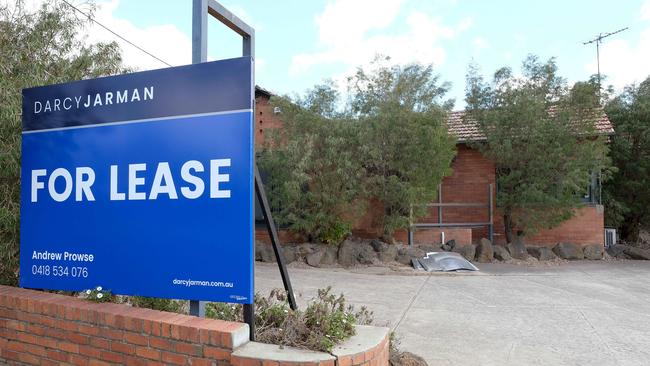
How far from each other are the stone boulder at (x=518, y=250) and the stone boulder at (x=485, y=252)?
2.37ft

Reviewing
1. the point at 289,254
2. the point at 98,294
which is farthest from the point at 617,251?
the point at 98,294

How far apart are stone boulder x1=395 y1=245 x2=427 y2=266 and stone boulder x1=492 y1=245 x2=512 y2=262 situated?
7.09ft

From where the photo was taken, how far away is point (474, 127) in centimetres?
1463

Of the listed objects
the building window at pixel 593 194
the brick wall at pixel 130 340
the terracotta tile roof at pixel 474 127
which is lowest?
the brick wall at pixel 130 340

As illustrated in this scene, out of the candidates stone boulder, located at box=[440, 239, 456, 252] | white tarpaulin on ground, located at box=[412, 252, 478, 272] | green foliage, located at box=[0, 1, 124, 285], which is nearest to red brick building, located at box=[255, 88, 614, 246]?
stone boulder, located at box=[440, 239, 456, 252]

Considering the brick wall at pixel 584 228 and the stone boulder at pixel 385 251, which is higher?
the brick wall at pixel 584 228

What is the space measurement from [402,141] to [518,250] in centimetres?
469

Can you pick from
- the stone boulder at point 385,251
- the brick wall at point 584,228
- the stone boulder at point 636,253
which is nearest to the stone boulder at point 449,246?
the stone boulder at point 385,251

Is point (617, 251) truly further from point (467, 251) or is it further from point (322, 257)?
point (322, 257)

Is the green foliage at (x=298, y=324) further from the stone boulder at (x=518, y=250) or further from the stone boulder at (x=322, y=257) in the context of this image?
the stone boulder at (x=518, y=250)

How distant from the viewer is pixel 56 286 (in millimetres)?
3939

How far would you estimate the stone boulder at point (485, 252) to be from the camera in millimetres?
13023

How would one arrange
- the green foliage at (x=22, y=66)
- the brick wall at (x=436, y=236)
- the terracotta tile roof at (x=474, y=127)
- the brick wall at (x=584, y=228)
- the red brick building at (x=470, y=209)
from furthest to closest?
the brick wall at (x=584, y=228)
the red brick building at (x=470, y=209)
the brick wall at (x=436, y=236)
the terracotta tile roof at (x=474, y=127)
the green foliage at (x=22, y=66)

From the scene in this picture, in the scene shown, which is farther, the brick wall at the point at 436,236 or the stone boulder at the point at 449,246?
the brick wall at the point at 436,236
